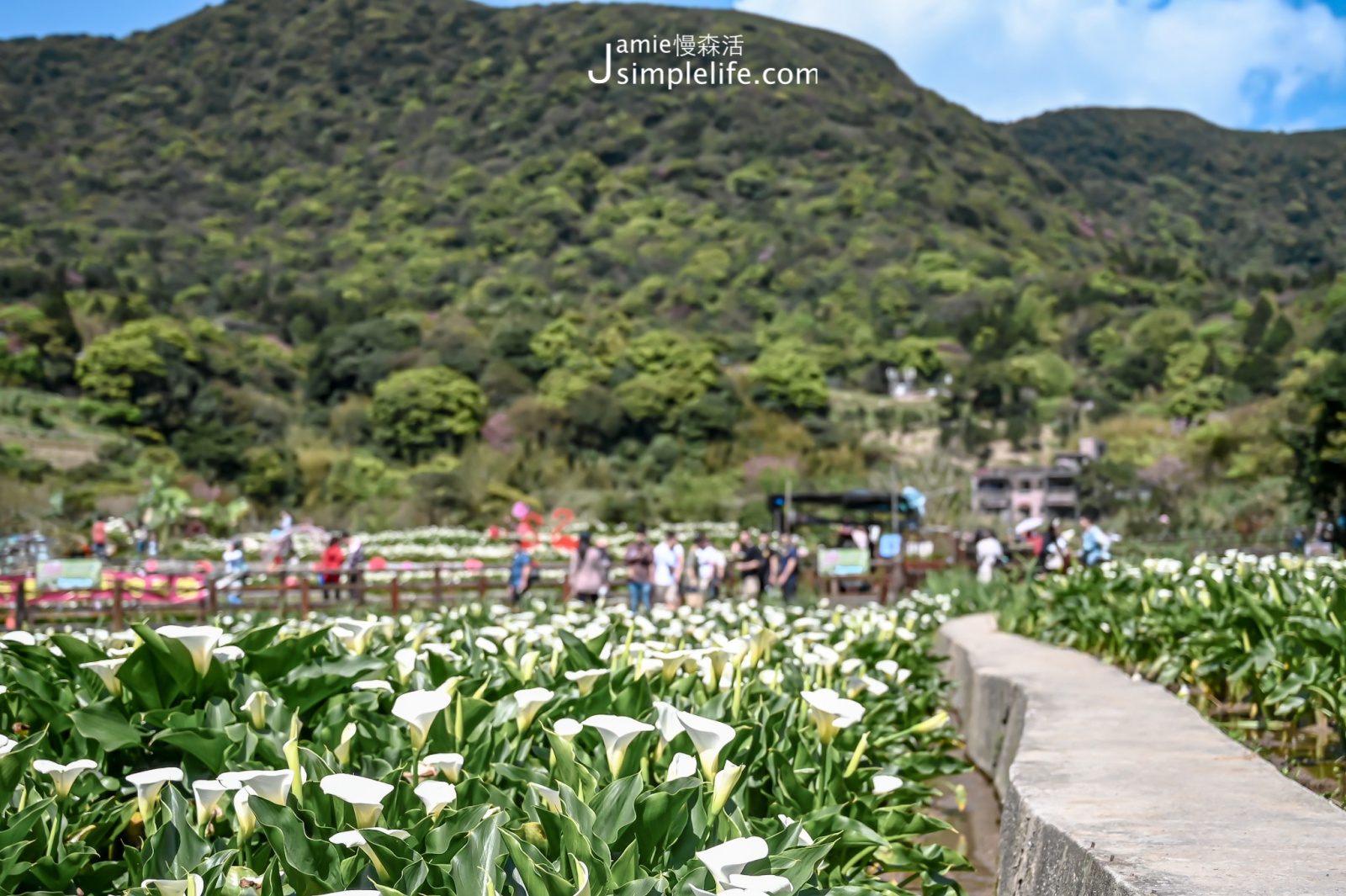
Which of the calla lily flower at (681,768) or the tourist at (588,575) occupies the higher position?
the calla lily flower at (681,768)

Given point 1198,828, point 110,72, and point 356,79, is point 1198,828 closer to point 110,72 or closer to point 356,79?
point 356,79

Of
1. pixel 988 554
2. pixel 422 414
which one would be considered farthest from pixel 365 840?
pixel 422 414

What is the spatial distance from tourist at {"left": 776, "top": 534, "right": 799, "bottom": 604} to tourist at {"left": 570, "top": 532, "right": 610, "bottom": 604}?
218cm

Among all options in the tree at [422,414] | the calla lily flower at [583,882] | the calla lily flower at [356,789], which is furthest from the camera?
the tree at [422,414]

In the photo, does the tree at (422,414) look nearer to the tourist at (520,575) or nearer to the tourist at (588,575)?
the tourist at (520,575)

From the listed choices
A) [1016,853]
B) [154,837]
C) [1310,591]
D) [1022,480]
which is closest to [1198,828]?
[1016,853]

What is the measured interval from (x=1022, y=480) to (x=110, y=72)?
392ft

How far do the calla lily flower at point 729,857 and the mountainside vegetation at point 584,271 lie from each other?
27954mm

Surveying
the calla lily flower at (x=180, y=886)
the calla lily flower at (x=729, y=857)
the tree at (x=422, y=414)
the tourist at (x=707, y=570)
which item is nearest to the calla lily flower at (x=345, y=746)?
the calla lily flower at (x=180, y=886)

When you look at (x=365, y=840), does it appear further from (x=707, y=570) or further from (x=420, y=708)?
(x=707, y=570)

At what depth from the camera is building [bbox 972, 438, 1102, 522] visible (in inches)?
1565

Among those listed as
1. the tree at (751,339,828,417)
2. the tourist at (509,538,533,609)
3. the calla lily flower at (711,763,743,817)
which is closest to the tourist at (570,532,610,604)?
the tourist at (509,538,533,609)

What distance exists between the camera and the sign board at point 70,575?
1355 centimetres

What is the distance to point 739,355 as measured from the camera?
224 ft
